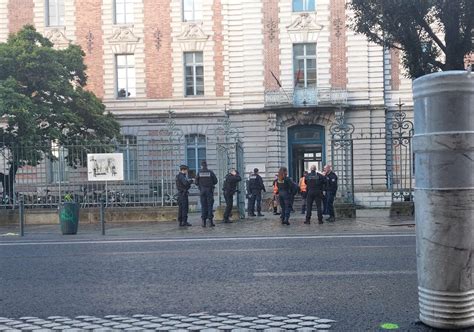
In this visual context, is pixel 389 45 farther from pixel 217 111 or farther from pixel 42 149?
pixel 217 111

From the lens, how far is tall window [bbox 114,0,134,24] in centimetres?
3719

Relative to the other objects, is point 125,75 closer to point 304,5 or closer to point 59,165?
point 304,5

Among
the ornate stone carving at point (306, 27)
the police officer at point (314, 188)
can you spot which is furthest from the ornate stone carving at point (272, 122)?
the police officer at point (314, 188)

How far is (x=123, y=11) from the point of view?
37.2m

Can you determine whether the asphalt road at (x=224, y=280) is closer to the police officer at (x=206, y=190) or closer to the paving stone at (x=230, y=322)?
the paving stone at (x=230, y=322)

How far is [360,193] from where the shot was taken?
27078 millimetres

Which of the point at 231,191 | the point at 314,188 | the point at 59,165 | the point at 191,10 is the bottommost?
the point at 231,191

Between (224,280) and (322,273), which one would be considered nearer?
(224,280)

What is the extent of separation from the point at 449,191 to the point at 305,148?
3190 centimetres

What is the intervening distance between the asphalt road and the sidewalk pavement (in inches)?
124

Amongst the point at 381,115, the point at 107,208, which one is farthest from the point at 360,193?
the point at 107,208

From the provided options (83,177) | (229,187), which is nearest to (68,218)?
(83,177)

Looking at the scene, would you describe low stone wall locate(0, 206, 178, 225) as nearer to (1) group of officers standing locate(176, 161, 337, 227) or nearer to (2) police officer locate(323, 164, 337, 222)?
(1) group of officers standing locate(176, 161, 337, 227)

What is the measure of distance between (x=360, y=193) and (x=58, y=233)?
1471 centimetres
